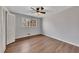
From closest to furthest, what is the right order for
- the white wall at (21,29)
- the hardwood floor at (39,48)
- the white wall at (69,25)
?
the hardwood floor at (39,48)
the white wall at (69,25)
the white wall at (21,29)

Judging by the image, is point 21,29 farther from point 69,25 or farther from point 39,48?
point 69,25

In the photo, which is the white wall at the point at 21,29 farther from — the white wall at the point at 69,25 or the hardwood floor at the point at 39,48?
the white wall at the point at 69,25

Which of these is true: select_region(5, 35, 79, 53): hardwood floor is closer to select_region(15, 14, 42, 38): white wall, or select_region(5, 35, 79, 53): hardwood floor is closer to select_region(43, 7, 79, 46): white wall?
select_region(43, 7, 79, 46): white wall

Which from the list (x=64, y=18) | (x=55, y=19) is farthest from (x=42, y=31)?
(x=64, y=18)

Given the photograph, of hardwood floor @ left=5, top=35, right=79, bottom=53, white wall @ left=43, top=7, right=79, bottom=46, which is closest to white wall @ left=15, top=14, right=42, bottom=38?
hardwood floor @ left=5, top=35, right=79, bottom=53

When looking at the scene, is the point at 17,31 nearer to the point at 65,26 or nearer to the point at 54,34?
the point at 54,34

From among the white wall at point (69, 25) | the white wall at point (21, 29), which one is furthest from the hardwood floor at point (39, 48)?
the white wall at point (21, 29)

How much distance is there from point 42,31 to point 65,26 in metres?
3.57

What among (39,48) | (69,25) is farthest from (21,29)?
(69,25)

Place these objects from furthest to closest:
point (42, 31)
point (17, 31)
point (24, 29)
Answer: point (42, 31)
point (24, 29)
point (17, 31)

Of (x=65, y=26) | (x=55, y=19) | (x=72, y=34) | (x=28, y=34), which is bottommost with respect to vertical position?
(x=28, y=34)

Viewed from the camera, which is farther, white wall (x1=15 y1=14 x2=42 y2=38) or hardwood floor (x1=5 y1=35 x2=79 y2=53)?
white wall (x1=15 y1=14 x2=42 y2=38)

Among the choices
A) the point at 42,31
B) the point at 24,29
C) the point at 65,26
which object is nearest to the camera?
the point at 65,26
